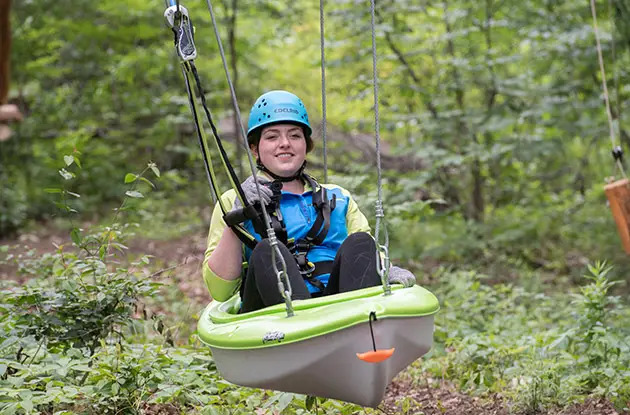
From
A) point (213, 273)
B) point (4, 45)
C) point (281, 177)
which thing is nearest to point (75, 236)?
point (213, 273)

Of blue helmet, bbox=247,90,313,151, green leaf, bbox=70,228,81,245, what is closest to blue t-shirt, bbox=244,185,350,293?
blue helmet, bbox=247,90,313,151

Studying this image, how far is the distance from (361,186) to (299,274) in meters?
3.91

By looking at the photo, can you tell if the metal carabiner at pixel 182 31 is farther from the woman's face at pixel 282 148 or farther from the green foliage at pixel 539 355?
the green foliage at pixel 539 355

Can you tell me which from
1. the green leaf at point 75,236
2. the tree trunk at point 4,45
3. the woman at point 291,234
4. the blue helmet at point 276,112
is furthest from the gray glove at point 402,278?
the tree trunk at point 4,45

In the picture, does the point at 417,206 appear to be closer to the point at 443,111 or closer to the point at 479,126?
the point at 479,126

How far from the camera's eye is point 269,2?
922 centimetres

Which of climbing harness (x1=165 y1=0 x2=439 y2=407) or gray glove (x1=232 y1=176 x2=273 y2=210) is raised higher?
gray glove (x1=232 y1=176 x2=273 y2=210)

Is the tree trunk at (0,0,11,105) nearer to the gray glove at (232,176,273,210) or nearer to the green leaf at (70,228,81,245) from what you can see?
the gray glove at (232,176,273,210)

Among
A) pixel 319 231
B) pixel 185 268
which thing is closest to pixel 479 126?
pixel 185 268

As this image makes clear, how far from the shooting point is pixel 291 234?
3.18 meters

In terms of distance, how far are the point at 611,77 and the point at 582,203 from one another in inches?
68.8

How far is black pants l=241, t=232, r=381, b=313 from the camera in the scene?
2.86 meters

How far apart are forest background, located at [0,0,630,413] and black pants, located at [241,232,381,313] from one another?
0.65m

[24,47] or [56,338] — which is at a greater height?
[24,47]
